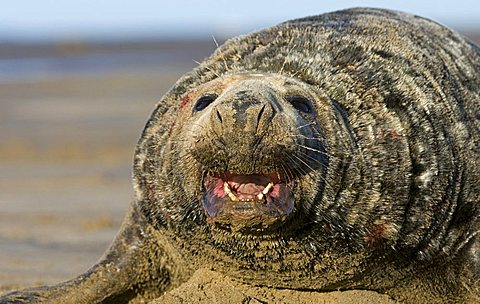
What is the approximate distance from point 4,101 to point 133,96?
2497 millimetres

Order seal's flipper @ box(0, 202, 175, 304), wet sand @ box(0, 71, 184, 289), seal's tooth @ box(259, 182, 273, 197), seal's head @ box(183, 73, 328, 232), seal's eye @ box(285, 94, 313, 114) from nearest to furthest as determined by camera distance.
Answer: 1. seal's head @ box(183, 73, 328, 232)
2. seal's tooth @ box(259, 182, 273, 197)
3. seal's eye @ box(285, 94, 313, 114)
4. seal's flipper @ box(0, 202, 175, 304)
5. wet sand @ box(0, 71, 184, 289)

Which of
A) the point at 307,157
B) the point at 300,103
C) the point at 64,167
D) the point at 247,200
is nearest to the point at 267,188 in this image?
the point at 247,200

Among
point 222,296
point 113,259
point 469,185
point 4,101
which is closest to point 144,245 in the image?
point 113,259

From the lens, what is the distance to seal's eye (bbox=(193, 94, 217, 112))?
21.9ft

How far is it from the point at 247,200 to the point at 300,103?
90 cm

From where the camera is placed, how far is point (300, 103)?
21.8 feet

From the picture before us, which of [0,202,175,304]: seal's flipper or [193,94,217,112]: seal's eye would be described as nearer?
[193,94,217,112]: seal's eye

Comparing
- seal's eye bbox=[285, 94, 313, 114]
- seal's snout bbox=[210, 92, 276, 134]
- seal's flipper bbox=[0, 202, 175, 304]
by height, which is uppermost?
seal's snout bbox=[210, 92, 276, 134]

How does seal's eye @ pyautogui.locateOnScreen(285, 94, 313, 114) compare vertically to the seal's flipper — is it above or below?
above

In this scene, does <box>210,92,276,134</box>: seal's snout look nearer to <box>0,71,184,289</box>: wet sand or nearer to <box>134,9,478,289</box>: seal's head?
<box>134,9,478,289</box>: seal's head

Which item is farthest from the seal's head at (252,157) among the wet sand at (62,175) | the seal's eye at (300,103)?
the wet sand at (62,175)

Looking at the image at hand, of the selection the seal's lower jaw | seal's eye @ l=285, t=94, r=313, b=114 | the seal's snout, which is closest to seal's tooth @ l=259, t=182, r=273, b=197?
the seal's lower jaw

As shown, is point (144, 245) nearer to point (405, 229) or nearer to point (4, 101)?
point (405, 229)

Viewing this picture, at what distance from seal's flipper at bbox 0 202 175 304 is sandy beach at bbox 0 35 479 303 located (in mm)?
499
